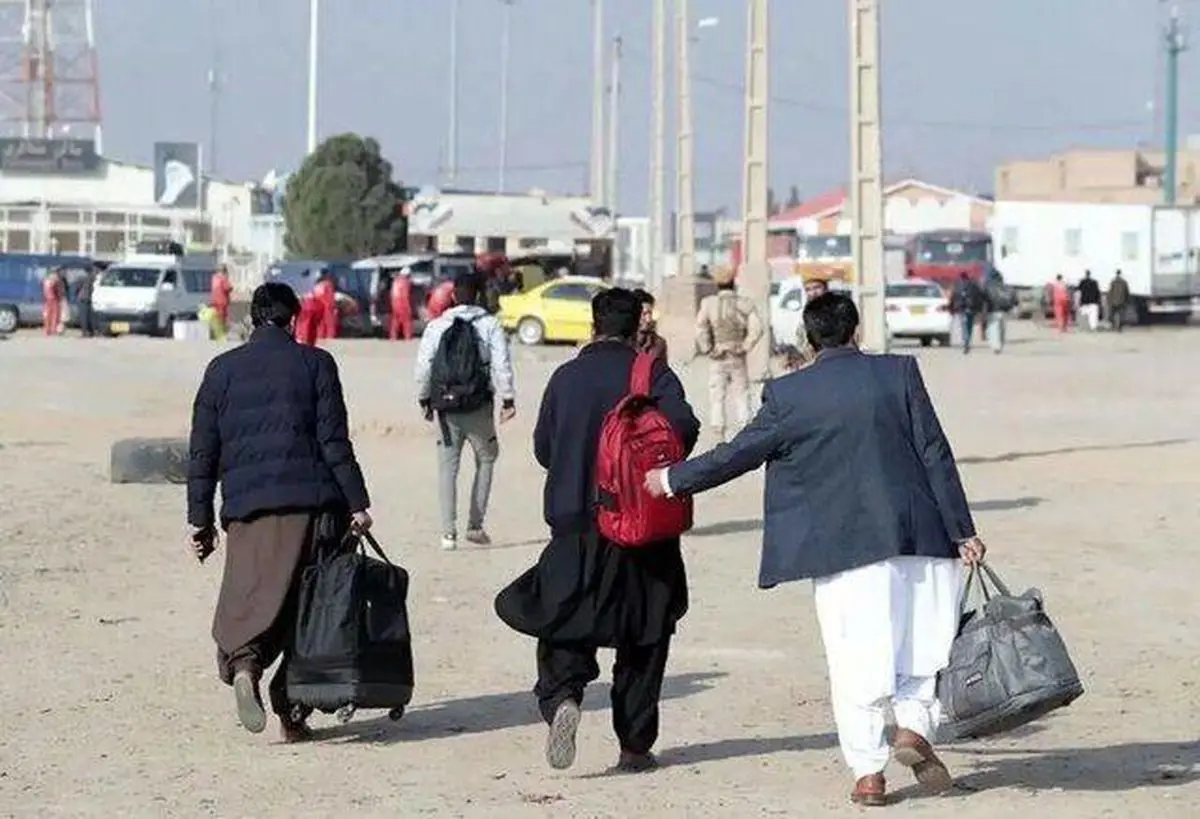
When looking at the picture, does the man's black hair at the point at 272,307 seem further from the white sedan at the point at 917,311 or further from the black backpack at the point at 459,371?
the white sedan at the point at 917,311

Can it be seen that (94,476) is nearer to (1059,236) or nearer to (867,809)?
(867,809)

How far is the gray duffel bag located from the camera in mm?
8273

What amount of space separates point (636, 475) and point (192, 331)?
1763 inches

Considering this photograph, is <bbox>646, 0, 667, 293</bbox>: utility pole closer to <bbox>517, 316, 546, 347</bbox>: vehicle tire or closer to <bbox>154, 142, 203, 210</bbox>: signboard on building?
<bbox>517, 316, 546, 347</bbox>: vehicle tire

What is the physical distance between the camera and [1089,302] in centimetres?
6506

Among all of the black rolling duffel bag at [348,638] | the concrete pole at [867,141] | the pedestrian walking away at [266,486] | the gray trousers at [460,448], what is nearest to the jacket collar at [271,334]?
the pedestrian walking away at [266,486]

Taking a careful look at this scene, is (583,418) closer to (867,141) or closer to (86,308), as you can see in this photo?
(867,141)

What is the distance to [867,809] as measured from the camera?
8.41 m

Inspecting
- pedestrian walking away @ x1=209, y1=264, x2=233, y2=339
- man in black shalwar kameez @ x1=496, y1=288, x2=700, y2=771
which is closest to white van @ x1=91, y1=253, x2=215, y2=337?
pedestrian walking away @ x1=209, y1=264, x2=233, y2=339

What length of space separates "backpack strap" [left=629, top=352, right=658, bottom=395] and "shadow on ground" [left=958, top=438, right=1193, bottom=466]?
1506 cm

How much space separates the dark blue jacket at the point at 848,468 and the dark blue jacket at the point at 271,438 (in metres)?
1.78

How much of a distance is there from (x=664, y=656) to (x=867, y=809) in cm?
104

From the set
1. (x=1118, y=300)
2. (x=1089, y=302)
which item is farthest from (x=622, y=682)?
(x=1089, y=302)

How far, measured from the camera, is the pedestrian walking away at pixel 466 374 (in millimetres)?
15492
